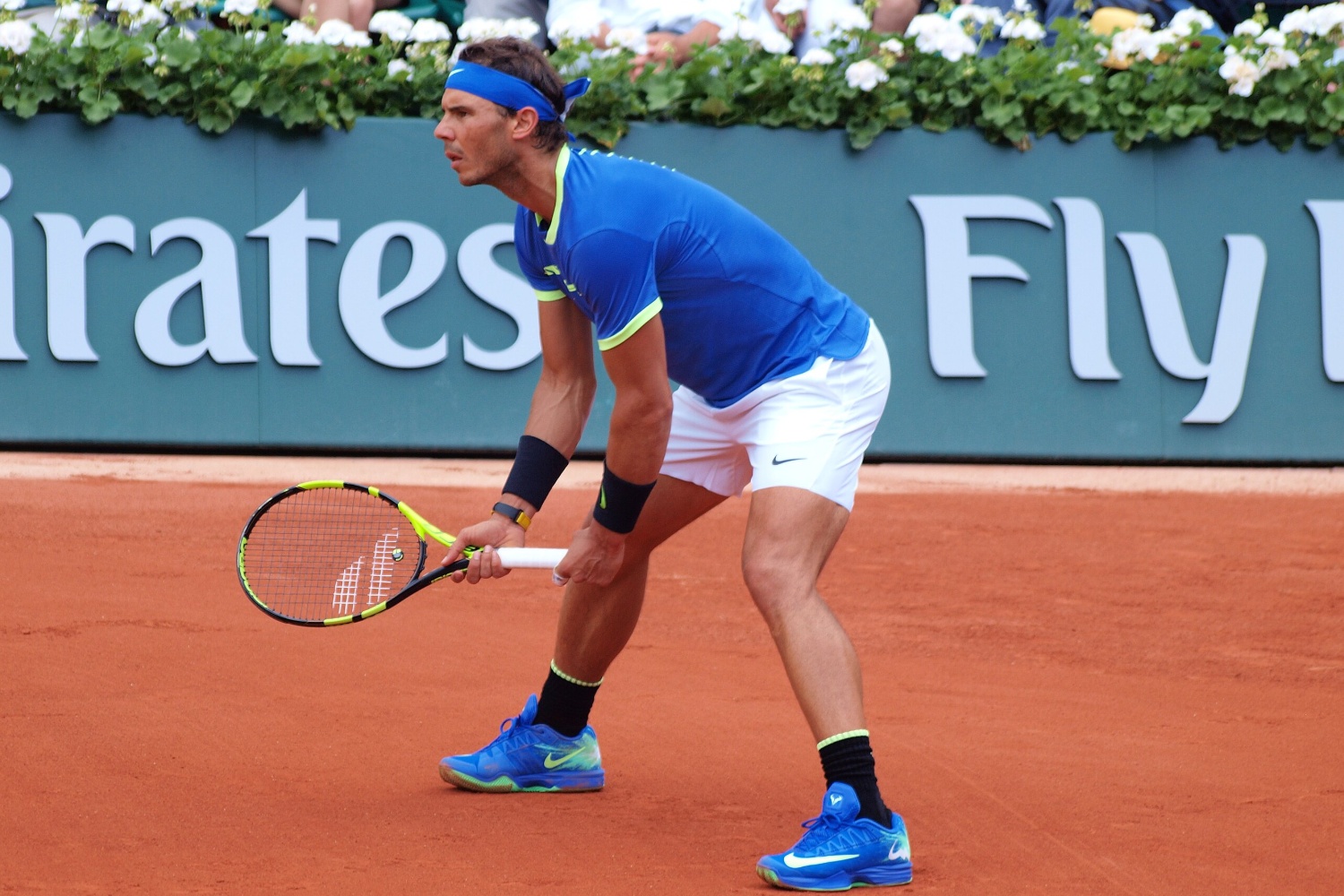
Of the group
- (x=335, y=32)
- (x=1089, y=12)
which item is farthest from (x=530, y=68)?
(x=1089, y=12)

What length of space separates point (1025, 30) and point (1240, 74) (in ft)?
3.51

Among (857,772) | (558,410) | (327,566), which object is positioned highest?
(558,410)

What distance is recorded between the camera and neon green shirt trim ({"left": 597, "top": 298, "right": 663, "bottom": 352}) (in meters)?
3.02

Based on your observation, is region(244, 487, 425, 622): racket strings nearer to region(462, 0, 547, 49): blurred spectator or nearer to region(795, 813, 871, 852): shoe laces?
region(795, 813, 871, 852): shoe laces

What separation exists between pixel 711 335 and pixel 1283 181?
570cm

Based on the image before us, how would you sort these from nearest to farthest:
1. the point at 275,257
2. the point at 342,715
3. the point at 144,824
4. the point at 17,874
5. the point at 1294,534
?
1. the point at 17,874
2. the point at 144,824
3. the point at 342,715
4. the point at 1294,534
5. the point at 275,257

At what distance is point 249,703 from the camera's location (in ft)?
14.0

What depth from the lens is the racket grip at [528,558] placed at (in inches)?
128

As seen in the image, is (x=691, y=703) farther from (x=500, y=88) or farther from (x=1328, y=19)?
(x=1328, y=19)

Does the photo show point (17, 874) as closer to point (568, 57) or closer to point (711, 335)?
point (711, 335)

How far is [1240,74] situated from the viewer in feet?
25.8

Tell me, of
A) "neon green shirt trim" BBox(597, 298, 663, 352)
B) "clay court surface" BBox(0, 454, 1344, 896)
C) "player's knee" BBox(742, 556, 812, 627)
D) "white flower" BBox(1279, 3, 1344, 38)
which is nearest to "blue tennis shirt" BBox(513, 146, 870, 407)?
"neon green shirt trim" BBox(597, 298, 663, 352)

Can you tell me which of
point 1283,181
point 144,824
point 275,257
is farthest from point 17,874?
point 1283,181

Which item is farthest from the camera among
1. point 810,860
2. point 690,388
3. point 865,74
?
point 865,74
